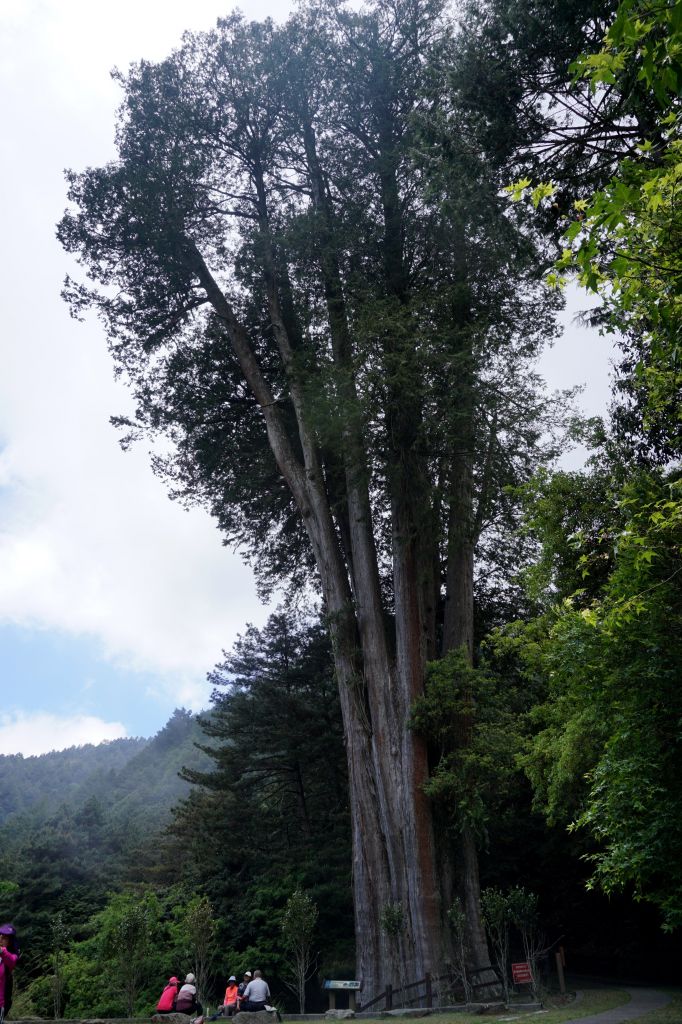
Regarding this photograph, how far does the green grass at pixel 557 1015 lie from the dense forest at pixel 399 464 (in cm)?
161

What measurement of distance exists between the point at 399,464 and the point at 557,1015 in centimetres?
922

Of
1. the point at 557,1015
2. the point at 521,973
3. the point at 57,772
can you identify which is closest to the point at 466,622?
the point at 521,973

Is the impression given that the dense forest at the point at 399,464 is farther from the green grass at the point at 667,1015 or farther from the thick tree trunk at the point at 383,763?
the green grass at the point at 667,1015

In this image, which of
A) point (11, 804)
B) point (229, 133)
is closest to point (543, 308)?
point (229, 133)

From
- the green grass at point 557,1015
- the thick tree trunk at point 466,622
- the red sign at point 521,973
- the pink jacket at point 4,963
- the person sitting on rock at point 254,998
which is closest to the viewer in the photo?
the pink jacket at point 4,963

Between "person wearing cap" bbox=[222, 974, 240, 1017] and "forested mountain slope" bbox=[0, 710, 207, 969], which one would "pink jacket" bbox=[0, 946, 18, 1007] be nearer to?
"person wearing cap" bbox=[222, 974, 240, 1017]

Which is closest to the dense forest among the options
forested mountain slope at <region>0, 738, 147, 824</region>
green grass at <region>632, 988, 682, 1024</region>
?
green grass at <region>632, 988, 682, 1024</region>

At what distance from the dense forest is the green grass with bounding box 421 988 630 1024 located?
5.27 ft

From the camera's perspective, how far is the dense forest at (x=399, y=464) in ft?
37.0

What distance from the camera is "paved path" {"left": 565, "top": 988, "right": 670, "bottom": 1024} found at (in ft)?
38.0

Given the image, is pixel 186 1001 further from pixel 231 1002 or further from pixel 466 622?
pixel 466 622

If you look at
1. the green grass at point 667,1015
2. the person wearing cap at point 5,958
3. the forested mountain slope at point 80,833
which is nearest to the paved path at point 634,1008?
the green grass at point 667,1015

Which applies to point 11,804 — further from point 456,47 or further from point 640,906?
point 456,47

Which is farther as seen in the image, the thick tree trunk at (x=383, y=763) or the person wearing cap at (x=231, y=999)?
the thick tree trunk at (x=383, y=763)
